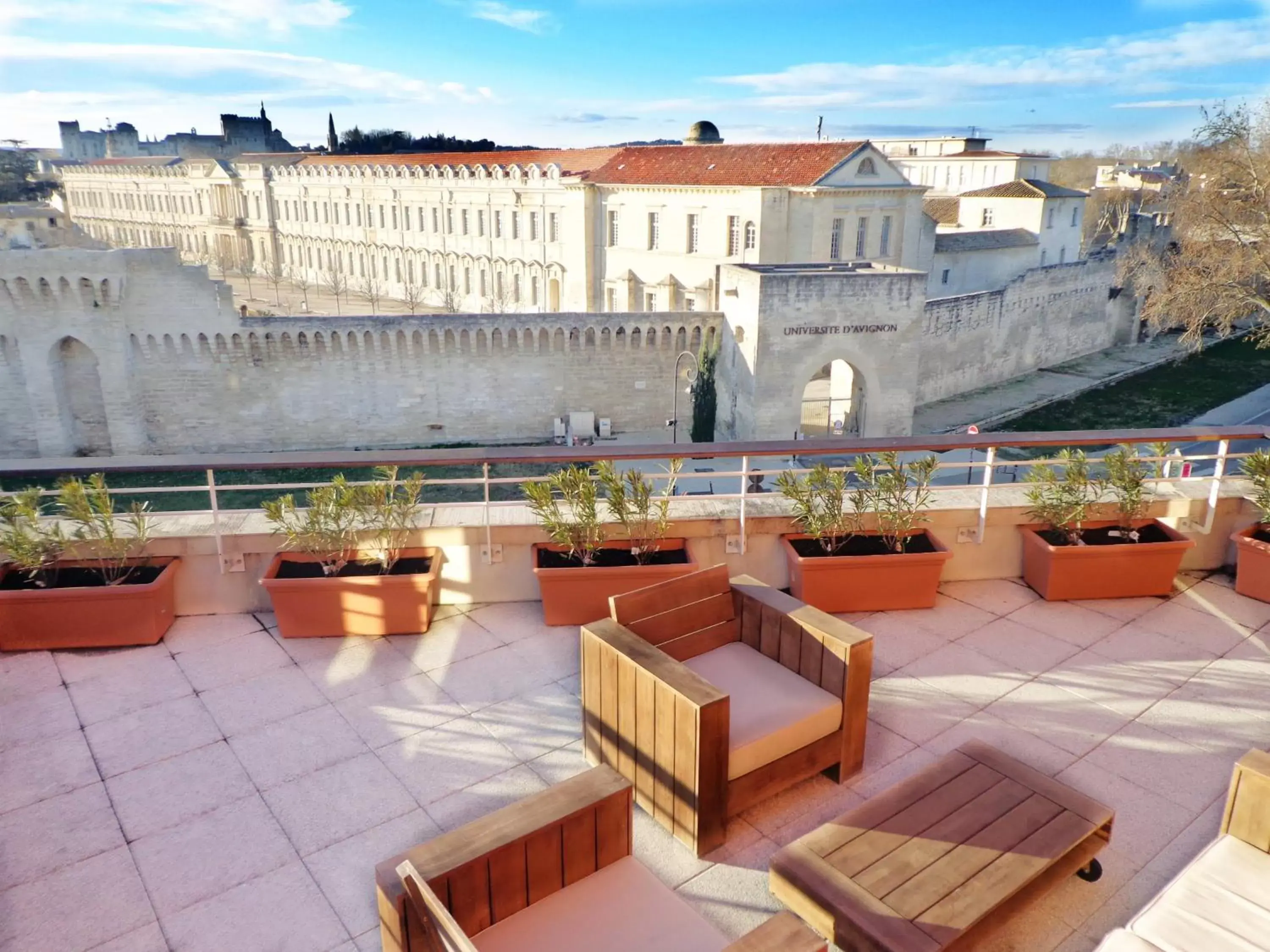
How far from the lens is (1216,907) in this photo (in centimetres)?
283

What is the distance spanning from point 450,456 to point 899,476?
8.79ft

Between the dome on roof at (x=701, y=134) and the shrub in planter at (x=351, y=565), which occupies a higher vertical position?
the dome on roof at (x=701, y=134)

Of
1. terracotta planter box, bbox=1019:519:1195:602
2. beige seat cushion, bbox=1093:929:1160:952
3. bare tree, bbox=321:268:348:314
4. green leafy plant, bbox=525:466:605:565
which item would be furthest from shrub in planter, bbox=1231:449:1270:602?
bare tree, bbox=321:268:348:314

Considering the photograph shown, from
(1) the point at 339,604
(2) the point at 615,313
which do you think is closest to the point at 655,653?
(1) the point at 339,604

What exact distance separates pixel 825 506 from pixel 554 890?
126 inches

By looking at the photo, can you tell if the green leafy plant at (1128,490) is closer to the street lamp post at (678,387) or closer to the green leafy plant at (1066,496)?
the green leafy plant at (1066,496)

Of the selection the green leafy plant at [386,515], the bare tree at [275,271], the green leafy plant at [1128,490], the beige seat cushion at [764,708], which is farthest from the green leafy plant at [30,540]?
the bare tree at [275,271]

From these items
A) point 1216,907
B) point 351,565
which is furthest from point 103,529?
point 1216,907

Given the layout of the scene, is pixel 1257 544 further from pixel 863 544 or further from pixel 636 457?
pixel 636 457

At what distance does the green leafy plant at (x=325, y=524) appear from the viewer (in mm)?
5180

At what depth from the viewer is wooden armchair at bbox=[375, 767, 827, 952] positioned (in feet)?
8.12

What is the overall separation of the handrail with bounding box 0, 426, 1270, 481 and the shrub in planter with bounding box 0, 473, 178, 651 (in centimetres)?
24

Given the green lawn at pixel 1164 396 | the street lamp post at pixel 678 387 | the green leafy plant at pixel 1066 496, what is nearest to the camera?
the green leafy plant at pixel 1066 496

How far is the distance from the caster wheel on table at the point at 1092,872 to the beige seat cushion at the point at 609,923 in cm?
151
